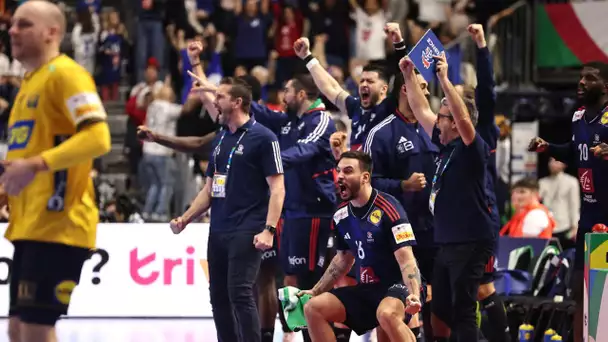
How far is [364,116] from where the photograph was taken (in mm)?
10000

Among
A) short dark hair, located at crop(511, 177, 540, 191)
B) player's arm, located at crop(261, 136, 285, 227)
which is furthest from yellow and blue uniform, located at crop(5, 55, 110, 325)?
short dark hair, located at crop(511, 177, 540, 191)

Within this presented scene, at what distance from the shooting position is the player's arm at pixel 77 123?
5.57 m

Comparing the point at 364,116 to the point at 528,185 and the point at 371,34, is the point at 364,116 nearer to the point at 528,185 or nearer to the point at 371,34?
the point at 528,185

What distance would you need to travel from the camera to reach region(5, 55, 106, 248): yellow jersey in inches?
227

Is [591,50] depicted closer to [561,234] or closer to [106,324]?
[561,234]

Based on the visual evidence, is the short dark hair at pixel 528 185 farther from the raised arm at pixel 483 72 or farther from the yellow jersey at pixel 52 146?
the yellow jersey at pixel 52 146

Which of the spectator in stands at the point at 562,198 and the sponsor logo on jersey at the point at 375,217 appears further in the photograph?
the spectator in stands at the point at 562,198

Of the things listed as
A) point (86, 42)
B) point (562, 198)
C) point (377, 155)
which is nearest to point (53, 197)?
point (377, 155)

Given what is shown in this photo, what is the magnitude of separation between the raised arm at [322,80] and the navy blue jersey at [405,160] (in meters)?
0.79

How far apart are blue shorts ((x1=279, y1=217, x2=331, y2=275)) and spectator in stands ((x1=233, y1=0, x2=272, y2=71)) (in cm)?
1057

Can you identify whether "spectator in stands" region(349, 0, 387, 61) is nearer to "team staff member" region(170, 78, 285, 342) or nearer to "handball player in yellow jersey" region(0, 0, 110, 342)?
"team staff member" region(170, 78, 285, 342)

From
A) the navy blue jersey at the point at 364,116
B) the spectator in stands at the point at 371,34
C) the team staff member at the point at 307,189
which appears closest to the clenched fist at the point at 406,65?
the navy blue jersey at the point at 364,116

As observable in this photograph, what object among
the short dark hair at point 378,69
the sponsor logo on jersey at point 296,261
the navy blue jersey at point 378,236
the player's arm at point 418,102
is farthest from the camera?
the sponsor logo on jersey at point 296,261

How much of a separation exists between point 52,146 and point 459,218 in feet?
11.7
